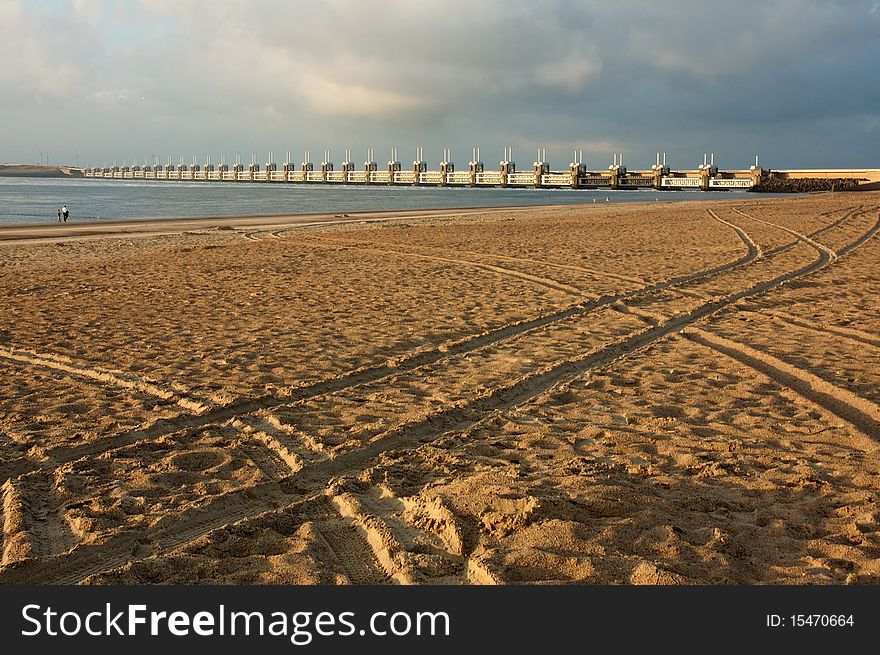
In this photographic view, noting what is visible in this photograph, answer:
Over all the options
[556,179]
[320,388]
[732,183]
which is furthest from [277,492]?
[556,179]

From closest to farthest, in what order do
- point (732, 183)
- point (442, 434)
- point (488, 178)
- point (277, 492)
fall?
1. point (277, 492)
2. point (442, 434)
3. point (732, 183)
4. point (488, 178)

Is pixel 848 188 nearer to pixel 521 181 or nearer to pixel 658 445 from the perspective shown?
pixel 521 181

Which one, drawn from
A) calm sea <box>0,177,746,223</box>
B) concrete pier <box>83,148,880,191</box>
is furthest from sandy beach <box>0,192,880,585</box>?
concrete pier <box>83,148,880,191</box>

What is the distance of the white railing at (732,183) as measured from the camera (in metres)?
123

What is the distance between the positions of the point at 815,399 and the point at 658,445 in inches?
76.9

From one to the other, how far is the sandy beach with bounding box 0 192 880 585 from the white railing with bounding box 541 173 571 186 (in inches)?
5890

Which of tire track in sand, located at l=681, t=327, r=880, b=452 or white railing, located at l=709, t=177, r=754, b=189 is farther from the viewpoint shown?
white railing, located at l=709, t=177, r=754, b=189

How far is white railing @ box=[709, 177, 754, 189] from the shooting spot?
122938mm

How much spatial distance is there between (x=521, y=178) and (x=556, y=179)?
11322 mm

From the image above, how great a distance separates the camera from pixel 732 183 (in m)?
126

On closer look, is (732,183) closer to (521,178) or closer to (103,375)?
(521,178)

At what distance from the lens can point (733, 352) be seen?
749 cm

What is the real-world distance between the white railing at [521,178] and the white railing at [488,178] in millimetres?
4305

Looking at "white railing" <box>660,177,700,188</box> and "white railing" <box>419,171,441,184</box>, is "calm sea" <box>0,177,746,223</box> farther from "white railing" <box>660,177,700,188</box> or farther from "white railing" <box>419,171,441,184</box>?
"white railing" <box>419,171,441,184</box>
